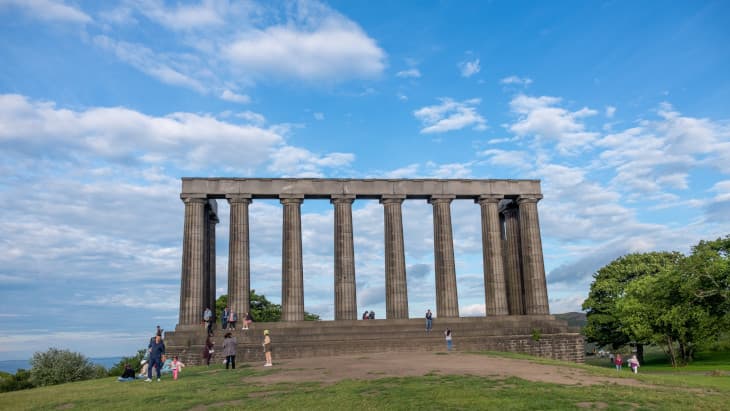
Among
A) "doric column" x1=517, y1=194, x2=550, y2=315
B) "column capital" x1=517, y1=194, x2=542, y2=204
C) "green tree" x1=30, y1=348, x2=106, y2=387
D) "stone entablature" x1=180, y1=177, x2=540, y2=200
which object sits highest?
"stone entablature" x1=180, y1=177, x2=540, y2=200

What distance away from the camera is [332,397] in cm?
2156

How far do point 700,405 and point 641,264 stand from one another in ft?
195

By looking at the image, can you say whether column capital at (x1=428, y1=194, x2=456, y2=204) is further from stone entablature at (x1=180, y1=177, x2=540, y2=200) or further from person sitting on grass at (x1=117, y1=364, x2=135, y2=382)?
person sitting on grass at (x1=117, y1=364, x2=135, y2=382)

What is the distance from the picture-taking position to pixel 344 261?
2231 inches

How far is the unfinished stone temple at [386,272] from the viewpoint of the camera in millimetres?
51125

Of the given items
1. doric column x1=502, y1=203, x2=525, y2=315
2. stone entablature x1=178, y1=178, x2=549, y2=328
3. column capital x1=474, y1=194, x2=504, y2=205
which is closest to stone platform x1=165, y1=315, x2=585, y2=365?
stone entablature x1=178, y1=178, x2=549, y2=328

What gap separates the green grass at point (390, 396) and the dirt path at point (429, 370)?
1.50 m

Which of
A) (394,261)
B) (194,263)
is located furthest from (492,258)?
(194,263)

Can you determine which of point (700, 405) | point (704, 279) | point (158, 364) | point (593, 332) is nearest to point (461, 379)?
point (700, 405)

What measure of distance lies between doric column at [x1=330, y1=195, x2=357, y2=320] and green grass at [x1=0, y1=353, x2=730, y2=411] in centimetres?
2769

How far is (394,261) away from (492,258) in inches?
416

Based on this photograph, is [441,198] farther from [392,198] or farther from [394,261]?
[394,261]

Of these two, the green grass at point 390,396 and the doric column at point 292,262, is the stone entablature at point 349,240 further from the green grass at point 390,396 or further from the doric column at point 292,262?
the green grass at point 390,396

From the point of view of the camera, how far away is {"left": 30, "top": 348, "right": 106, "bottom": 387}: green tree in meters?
59.3
